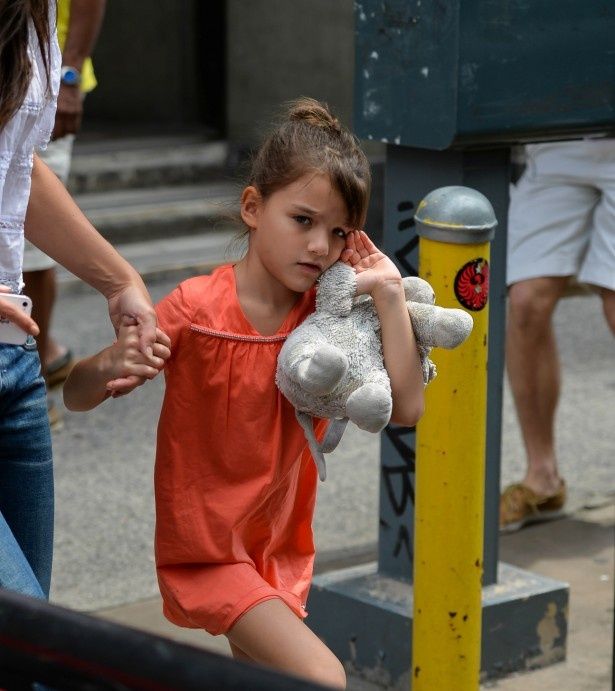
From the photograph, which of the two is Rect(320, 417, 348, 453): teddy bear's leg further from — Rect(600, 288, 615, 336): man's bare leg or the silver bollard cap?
Rect(600, 288, 615, 336): man's bare leg

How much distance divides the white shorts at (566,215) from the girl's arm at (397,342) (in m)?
2.04

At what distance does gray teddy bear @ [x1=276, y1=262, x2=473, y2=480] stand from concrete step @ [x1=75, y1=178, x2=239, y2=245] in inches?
220

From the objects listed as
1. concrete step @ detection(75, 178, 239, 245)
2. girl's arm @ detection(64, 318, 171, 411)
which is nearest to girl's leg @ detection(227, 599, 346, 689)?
girl's arm @ detection(64, 318, 171, 411)

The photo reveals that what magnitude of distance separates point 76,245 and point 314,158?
424 millimetres

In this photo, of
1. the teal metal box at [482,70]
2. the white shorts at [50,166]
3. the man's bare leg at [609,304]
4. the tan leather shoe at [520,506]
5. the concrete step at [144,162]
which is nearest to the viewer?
the teal metal box at [482,70]

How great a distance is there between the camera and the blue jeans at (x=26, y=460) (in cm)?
240

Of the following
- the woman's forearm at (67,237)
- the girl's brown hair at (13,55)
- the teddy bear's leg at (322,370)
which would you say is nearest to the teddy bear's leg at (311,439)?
the teddy bear's leg at (322,370)

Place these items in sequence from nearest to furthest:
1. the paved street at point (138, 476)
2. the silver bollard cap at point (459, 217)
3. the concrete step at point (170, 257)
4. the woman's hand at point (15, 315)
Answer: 1. the woman's hand at point (15, 315)
2. the silver bollard cap at point (459, 217)
3. the paved street at point (138, 476)
4. the concrete step at point (170, 257)

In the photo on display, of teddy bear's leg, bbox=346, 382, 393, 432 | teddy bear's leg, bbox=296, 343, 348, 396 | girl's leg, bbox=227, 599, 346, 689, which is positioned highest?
teddy bear's leg, bbox=296, 343, 348, 396

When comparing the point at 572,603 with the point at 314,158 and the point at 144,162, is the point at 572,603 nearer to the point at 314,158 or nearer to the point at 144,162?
the point at 314,158

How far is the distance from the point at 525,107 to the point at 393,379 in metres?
1.04

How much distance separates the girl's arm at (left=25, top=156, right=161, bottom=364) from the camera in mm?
2508

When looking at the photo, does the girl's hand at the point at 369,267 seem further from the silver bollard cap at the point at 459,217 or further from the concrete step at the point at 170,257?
the concrete step at the point at 170,257

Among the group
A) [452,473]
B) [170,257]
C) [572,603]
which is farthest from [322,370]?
[170,257]
